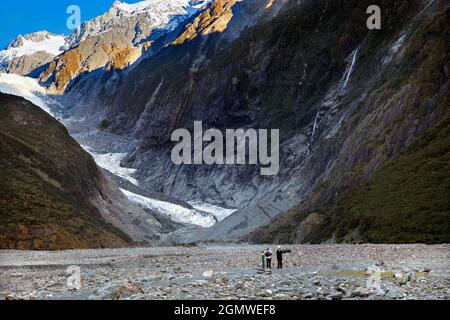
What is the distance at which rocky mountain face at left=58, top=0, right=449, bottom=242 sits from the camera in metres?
68.3

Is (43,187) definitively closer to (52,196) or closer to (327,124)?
(52,196)

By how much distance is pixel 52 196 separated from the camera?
79062mm

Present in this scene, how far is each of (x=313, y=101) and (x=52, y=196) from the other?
70.5 m

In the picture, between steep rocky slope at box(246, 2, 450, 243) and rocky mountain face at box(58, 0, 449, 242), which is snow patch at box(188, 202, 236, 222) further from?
steep rocky slope at box(246, 2, 450, 243)

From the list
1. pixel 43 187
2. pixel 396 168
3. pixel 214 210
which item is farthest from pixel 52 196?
pixel 214 210

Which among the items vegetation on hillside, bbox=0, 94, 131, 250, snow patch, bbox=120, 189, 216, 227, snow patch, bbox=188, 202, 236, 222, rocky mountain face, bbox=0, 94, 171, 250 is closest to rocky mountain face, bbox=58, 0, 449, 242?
snow patch, bbox=188, 202, 236, 222

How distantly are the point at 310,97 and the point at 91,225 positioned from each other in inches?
2825

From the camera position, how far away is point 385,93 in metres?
81.1

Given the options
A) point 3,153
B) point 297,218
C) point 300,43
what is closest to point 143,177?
point 300,43

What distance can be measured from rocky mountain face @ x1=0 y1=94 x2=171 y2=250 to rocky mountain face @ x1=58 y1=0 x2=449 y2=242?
23.5 m

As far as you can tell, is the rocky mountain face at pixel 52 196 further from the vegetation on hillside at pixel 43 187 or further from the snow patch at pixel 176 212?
the snow patch at pixel 176 212

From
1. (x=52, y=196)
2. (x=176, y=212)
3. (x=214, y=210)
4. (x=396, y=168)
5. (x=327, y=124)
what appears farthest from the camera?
(x=214, y=210)

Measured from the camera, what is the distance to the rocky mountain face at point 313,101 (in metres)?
68.3
